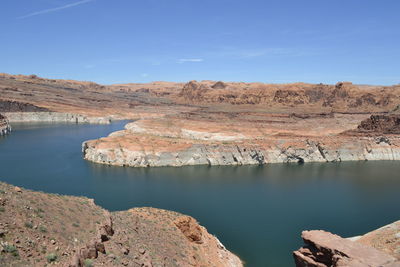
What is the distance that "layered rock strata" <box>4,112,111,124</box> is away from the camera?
5006 inches

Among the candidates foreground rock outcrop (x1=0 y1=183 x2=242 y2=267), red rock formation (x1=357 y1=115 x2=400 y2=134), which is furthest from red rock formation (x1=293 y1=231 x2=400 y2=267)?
red rock formation (x1=357 y1=115 x2=400 y2=134)

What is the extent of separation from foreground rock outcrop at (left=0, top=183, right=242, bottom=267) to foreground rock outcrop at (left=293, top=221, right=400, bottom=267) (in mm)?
6389

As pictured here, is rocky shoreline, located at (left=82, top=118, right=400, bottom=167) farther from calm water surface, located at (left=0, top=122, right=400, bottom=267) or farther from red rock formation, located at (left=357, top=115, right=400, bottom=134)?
calm water surface, located at (left=0, top=122, right=400, bottom=267)

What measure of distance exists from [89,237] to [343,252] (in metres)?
14.9

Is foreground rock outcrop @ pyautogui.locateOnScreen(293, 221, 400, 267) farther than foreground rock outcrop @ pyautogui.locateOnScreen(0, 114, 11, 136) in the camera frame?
No

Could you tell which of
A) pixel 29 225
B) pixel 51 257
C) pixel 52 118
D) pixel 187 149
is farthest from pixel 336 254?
pixel 52 118

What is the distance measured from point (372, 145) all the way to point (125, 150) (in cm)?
5399

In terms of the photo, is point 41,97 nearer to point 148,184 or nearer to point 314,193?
point 148,184

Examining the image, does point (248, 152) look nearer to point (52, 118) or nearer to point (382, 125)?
point (382, 125)

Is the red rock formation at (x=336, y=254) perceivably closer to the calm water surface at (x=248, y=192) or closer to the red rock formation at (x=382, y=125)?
the calm water surface at (x=248, y=192)

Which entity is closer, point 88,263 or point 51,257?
point 51,257

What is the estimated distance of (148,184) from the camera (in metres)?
48.9

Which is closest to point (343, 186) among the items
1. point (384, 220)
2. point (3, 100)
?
point (384, 220)

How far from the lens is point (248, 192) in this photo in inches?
1844
